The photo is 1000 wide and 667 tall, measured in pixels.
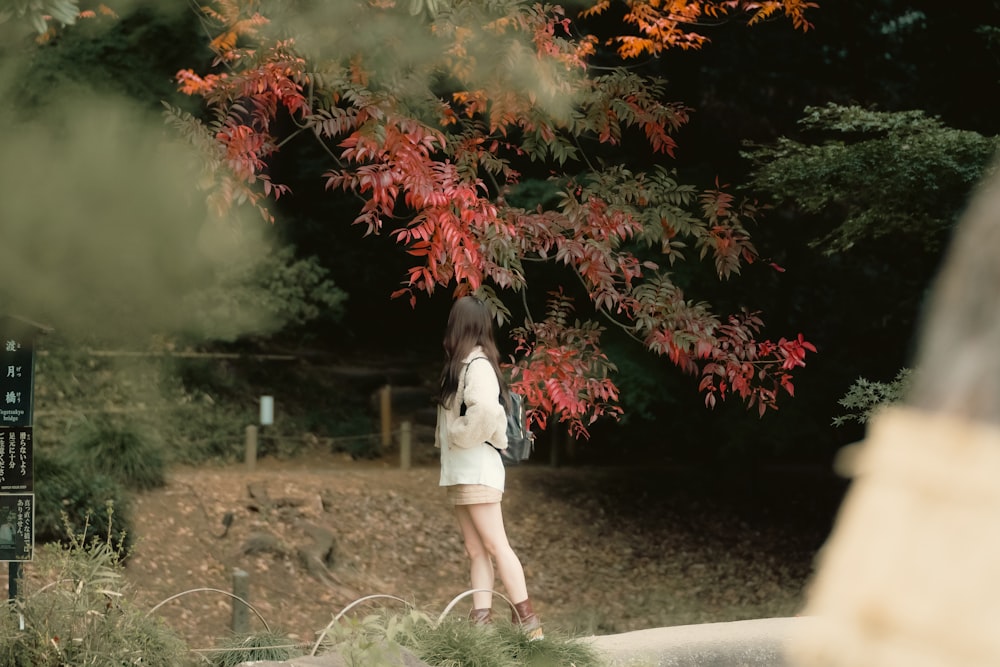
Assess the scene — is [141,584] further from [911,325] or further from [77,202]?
[911,325]

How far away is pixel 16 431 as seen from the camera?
18.1 feet

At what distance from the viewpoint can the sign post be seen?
5367 mm

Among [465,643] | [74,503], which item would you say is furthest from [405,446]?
[465,643]

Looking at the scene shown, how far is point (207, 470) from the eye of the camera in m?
12.3

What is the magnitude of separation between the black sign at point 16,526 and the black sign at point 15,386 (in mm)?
387

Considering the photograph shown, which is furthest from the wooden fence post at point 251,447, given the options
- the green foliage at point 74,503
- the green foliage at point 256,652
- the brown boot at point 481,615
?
the brown boot at point 481,615

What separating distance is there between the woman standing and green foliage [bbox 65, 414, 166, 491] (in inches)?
231

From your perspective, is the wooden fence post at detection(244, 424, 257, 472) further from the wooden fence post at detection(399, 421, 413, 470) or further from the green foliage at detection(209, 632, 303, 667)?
the green foliage at detection(209, 632, 303, 667)

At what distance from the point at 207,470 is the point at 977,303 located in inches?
468

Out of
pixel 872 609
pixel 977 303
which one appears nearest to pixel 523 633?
pixel 872 609

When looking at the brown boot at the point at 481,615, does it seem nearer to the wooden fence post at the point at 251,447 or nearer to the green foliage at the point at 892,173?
the green foliage at the point at 892,173

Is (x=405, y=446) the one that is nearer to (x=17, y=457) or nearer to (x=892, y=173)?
(x=892, y=173)

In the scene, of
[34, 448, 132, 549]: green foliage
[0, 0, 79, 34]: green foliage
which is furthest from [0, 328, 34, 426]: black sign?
[0, 0, 79, 34]: green foliage

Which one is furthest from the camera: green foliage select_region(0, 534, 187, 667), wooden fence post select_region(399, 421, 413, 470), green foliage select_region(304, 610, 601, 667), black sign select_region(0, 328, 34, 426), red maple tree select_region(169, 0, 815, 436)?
wooden fence post select_region(399, 421, 413, 470)
